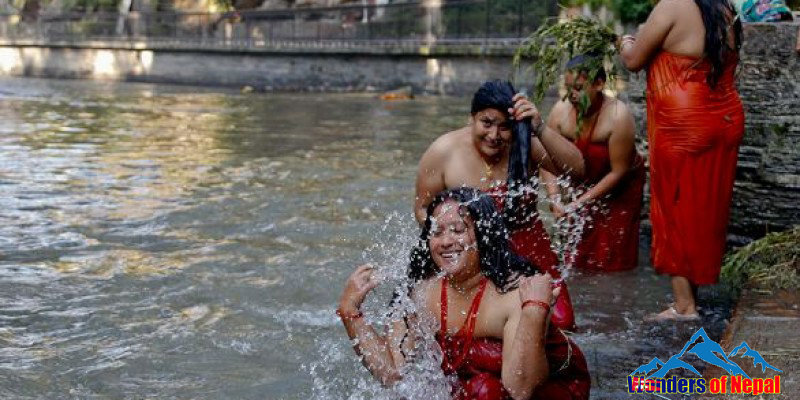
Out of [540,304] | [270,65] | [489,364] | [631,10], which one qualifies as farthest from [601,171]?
[270,65]

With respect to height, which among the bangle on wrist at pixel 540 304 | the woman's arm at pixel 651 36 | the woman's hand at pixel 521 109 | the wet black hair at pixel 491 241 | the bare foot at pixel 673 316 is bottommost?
the bare foot at pixel 673 316

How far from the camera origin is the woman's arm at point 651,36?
5664 mm

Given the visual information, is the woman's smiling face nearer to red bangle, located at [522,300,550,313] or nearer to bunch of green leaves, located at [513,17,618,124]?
red bangle, located at [522,300,550,313]

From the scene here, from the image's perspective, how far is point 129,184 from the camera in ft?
38.1

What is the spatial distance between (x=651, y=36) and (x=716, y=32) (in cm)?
33

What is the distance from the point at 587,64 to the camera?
21.2 ft

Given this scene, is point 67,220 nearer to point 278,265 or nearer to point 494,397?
point 278,265

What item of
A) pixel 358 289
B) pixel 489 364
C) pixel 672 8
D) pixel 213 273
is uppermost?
pixel 672 8

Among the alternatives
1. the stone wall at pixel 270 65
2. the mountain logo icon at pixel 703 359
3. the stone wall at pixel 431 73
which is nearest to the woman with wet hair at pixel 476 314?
the mountain logo icon at pixel 703 359

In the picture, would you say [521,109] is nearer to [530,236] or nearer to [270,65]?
[530,236]

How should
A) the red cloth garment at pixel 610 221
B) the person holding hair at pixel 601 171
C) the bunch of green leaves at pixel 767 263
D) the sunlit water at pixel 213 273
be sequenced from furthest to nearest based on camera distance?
the red cloth garment at pixel 610 221
the person holding hair at pixel 601 171
the bunch of green leaves at pixel 767 263
the sunlit water at pixel 213 273

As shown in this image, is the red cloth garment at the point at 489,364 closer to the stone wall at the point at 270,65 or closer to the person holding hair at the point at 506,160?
the person holding hair at the point at 506,160

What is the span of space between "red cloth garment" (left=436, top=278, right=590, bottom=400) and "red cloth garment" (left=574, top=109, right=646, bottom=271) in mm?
2944

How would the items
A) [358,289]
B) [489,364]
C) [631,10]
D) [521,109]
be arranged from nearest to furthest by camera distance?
[489,364] < [358,289] < [521,109] < [631,10]
